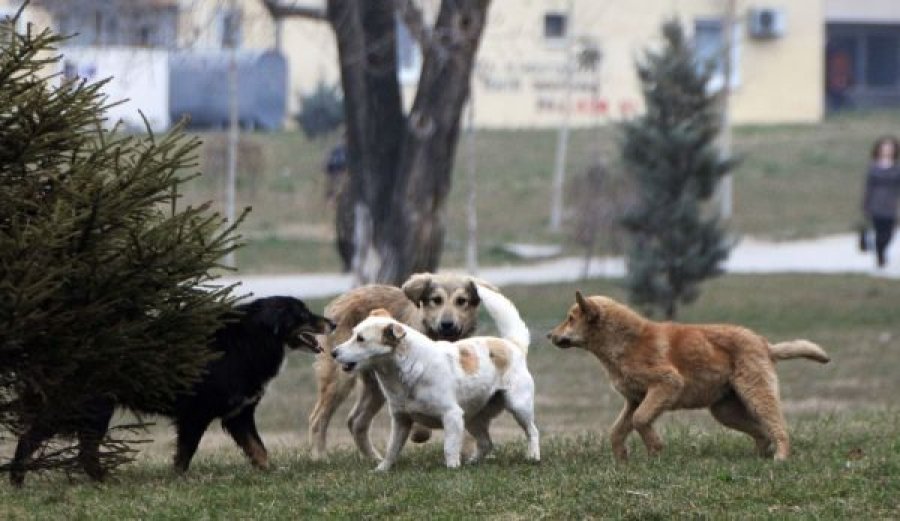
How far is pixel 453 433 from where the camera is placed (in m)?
9.85

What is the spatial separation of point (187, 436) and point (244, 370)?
507mm

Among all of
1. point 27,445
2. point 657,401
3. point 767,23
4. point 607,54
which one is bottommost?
point 27,445

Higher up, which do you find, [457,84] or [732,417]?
[457,84]

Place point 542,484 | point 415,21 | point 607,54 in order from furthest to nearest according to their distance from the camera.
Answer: point 607,54 < point 415,21 < point 542,484

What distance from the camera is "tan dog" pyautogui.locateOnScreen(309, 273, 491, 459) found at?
1121 cm

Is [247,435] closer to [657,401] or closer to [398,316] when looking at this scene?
[398,316]

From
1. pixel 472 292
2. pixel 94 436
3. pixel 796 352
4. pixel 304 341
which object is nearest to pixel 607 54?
pixel 472 292

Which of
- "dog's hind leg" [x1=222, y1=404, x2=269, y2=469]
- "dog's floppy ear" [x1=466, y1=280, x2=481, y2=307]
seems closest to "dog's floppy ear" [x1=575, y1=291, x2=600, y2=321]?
"dog's floppy ear" [x1=466, y1=280, x2=481, y2=307]

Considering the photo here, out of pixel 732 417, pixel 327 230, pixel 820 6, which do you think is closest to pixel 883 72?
pixel 820 6

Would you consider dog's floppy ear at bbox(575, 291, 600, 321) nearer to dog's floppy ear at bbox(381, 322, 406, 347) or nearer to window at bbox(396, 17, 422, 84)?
dog's floppy ear at bbox(381, 322, 406, 347)

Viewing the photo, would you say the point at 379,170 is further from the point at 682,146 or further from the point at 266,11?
the point at 682,146

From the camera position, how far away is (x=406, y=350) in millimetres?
9758

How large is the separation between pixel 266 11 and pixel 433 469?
35.8 ft

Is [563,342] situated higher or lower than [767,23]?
lower
